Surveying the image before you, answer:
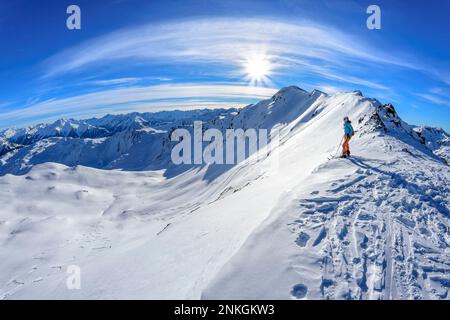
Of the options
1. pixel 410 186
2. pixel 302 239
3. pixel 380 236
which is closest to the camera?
pixel 302 239

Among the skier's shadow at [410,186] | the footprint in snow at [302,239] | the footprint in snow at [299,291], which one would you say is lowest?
the footprint in snow at [299,291]

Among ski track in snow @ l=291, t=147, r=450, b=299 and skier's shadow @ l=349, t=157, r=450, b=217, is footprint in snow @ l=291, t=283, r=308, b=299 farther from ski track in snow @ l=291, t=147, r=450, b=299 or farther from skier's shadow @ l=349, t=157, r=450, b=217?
skier's shadow @ l=349, t=157, r=450, b=217

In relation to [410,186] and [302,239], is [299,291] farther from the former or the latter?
[410,186]

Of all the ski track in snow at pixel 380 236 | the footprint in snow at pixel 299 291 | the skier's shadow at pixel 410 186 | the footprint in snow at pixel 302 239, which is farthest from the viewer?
the skier's shadow at pixel 410 186

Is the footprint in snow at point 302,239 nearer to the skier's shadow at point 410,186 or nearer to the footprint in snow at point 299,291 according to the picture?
the footprint in snow at point 299,291

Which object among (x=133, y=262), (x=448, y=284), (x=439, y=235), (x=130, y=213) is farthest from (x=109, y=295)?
(x=130, y=213)

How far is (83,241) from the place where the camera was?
204ft

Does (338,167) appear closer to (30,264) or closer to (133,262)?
(133,262)

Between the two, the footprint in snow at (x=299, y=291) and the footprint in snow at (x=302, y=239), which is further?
the footprint in snow at (x=302, y=239)

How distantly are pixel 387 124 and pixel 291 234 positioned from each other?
21917 mm

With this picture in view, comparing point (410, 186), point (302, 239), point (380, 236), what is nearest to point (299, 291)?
point (302, 239)

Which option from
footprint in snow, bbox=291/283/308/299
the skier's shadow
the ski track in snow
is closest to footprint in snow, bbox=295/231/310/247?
the ski track in snow

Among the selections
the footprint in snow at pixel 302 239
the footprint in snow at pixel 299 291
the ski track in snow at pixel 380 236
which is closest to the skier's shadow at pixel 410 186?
the ski track in snow at pixel 380 236
